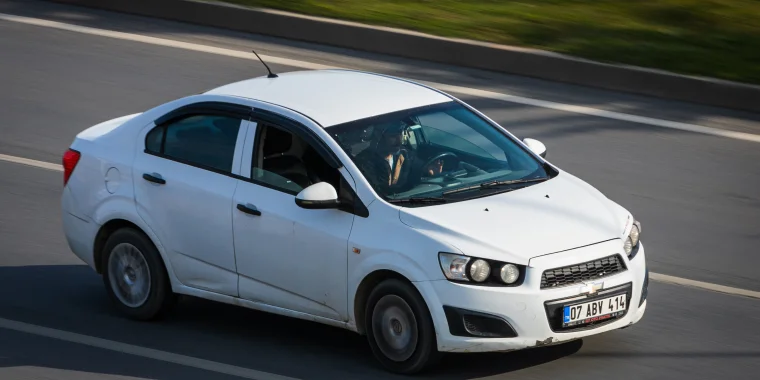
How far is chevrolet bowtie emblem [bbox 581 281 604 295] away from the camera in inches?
267

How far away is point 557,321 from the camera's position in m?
6.73

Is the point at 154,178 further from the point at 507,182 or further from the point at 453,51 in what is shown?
the point at 453,51

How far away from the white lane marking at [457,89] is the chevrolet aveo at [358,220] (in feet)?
15.9

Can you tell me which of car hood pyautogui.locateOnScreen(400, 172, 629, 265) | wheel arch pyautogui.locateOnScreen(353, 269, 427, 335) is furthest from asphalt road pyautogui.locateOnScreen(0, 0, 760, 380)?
car hood pyautogui.locateOnScreen(400, 172, 629, 265)

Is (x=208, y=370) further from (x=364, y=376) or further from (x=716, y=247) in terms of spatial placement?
(x=716, y=247)

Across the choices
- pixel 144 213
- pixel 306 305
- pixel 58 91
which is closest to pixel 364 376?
pixel 306 305

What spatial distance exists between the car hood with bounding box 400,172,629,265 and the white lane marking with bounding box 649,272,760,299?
1.56 metres

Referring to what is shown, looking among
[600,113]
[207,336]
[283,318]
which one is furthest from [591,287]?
[600,113]

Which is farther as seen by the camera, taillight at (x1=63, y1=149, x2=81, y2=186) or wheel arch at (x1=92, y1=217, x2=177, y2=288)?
taillight at (x1=63, y1=149, x2=81, y2=186)

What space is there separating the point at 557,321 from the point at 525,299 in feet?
0.77

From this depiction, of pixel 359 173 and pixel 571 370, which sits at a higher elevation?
pixel 359 173

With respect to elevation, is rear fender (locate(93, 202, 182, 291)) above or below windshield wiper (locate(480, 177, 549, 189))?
Result: below

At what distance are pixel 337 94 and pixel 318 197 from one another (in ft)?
3.53

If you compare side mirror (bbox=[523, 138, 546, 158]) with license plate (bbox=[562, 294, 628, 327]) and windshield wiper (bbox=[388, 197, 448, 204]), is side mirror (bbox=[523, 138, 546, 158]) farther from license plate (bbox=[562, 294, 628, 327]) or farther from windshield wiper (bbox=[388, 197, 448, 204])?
license plate (bbox=[562, 294, 628, 327])
